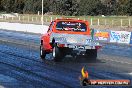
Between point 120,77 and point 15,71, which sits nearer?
point 120,77

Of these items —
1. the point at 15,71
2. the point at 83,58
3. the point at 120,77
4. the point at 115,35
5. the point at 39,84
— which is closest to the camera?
the point at 39,84

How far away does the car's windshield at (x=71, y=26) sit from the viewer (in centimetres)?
1972

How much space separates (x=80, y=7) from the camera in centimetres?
10206

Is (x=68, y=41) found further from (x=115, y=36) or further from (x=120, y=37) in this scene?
(x=115, y=36)

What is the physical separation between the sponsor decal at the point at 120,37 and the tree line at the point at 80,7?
61797 millimetres

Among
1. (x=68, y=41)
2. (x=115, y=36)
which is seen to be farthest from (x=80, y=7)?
(x=68, y=41)

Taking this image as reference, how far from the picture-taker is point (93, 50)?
61.5 feet

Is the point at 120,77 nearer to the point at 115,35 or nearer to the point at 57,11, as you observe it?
the point at 115,35

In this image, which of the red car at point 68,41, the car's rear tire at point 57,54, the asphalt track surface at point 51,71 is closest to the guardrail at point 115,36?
the red car at point 68,41

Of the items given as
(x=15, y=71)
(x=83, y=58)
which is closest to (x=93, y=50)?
(x=83, y=58)

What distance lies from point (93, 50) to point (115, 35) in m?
16.6

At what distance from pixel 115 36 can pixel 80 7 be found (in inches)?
2653

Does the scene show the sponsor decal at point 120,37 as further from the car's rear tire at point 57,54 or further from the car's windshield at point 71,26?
the car's rear tire at point 57,54

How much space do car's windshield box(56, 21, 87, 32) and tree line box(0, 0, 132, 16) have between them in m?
77.6
